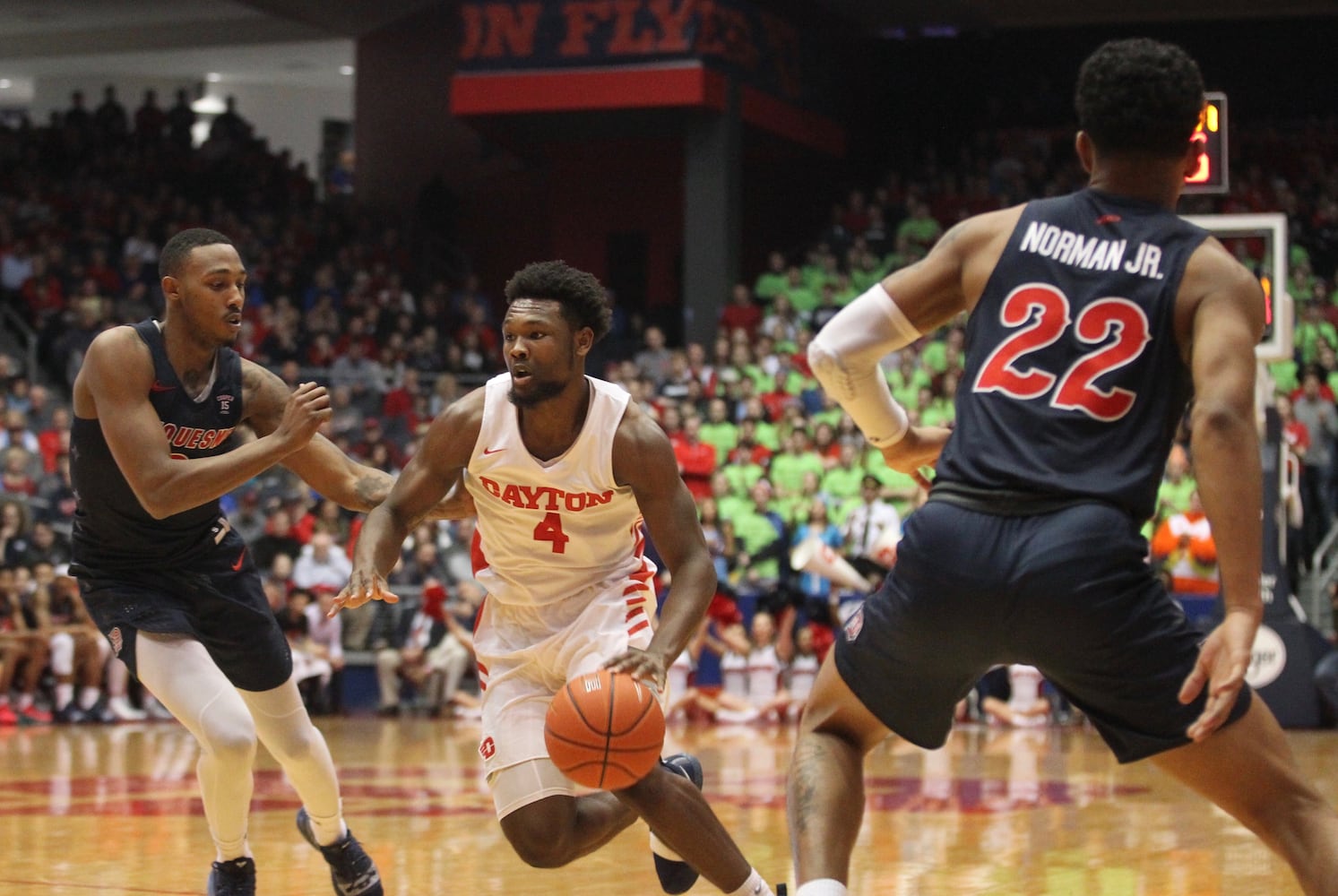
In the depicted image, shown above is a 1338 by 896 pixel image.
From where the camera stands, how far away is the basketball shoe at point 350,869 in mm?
5711

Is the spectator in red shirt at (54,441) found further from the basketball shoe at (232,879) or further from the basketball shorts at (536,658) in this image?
the basketball shorts at (536,658)

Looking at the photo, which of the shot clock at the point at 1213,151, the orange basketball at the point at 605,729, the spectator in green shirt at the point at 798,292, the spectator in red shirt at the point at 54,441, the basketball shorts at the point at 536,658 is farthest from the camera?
the spectator in green shirt at the point at 798,292

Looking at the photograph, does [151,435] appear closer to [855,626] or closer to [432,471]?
[432,471]

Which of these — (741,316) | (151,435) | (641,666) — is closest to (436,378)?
(741,316)

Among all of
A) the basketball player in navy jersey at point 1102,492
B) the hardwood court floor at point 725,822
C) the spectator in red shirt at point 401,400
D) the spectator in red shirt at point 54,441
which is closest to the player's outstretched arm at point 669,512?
the basketball player in navy jersey at point 1102,492

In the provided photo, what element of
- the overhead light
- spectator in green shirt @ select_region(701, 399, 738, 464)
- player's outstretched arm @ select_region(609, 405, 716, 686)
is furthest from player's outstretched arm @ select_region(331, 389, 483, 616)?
the overhead light

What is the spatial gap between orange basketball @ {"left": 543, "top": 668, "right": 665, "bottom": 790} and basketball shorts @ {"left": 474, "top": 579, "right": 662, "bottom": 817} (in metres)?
0.41

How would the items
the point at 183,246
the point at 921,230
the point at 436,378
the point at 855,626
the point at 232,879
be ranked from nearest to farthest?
the point at 855,626, the point at 183,246, the point at 232,879, the point at 436,378, the point at 921,230

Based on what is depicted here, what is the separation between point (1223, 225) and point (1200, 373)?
7.84m

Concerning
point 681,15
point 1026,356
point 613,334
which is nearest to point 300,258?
point 613,334

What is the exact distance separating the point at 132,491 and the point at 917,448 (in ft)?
8.89

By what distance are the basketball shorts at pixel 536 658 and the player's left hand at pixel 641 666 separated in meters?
0.32

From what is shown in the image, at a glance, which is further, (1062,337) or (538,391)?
(538,391)

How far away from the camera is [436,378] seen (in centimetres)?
1967
